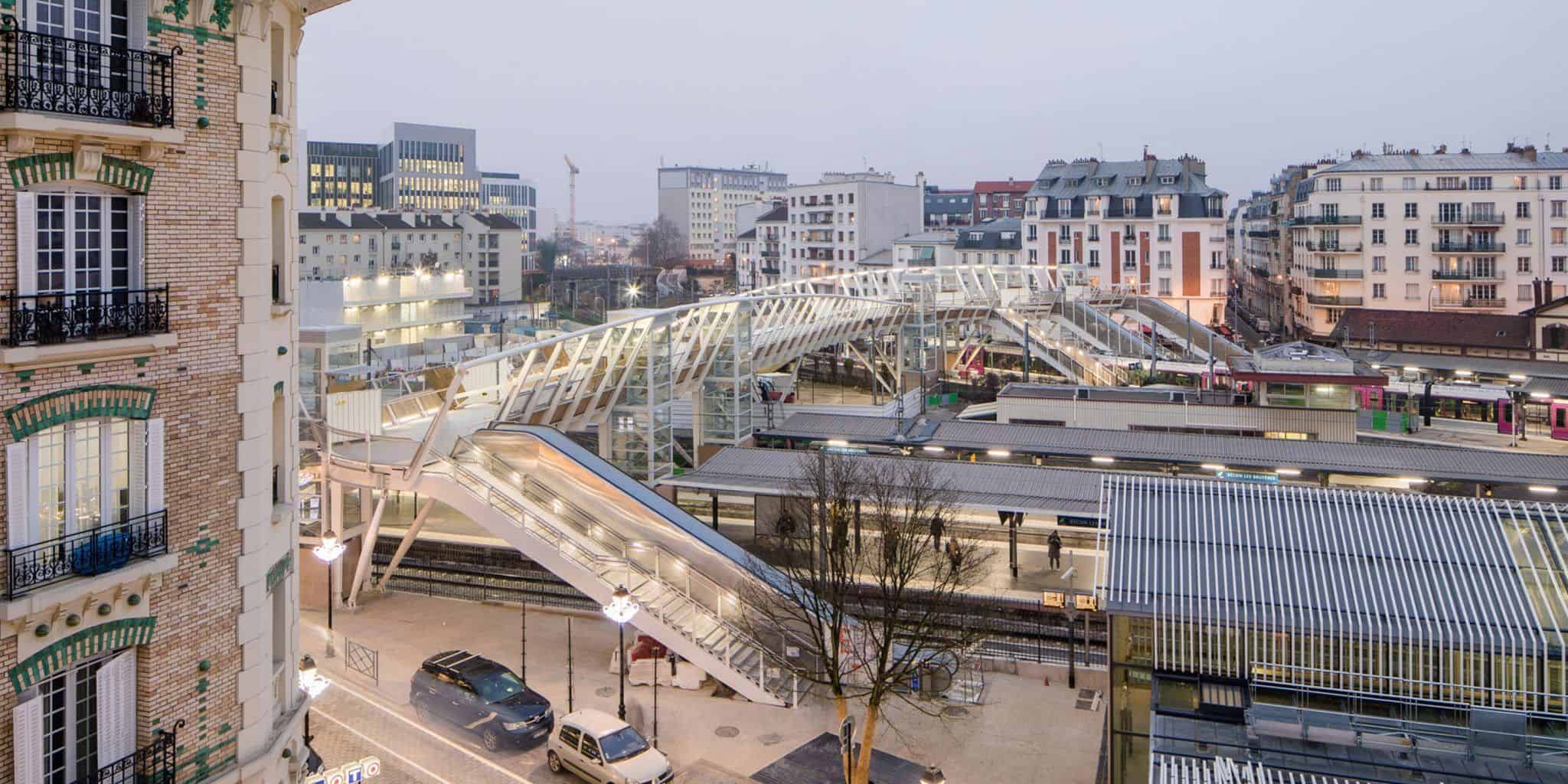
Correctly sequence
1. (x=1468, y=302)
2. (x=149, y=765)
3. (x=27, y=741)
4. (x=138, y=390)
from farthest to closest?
(x=1468, y=302)
(x=149, y=765)
(x=138, y=390)
(x=27, y=741)

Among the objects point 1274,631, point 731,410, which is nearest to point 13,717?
point 1274,631

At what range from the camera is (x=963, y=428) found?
150 ft

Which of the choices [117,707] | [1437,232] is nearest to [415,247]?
[1437,232]

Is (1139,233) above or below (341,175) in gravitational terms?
below

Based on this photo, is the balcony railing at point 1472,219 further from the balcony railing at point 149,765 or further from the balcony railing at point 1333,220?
the balcony railing at point 149,765

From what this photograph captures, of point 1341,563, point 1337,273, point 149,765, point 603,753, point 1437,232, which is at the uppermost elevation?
point 1437,232

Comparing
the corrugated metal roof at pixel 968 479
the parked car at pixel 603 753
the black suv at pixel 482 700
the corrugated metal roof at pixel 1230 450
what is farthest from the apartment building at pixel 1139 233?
the parked car at pixel 603 753

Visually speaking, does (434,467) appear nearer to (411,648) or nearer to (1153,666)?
(411,648)

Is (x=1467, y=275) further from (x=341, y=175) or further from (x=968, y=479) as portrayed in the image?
(x=341, y=175)

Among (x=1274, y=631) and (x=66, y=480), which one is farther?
(x=1274, y=631)

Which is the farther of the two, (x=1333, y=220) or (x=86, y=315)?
(x=1333, y=220)

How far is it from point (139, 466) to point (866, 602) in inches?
860

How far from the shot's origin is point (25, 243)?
9.97 meters

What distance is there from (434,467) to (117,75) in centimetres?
1946
